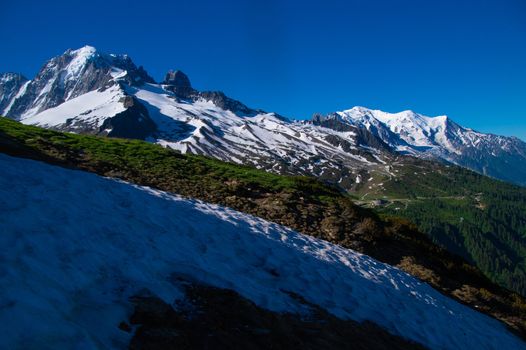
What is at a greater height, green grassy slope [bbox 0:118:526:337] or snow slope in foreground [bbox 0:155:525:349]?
green grassy slope [bbox 0:118:526:337]

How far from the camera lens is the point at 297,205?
23797 millimetres

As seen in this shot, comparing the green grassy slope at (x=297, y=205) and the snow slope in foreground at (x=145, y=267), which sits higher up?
the green grassy slope at (x=297, y=205)

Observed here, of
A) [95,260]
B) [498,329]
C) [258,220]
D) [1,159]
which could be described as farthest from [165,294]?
[498,329]

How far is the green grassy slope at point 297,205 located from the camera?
19.4 metres

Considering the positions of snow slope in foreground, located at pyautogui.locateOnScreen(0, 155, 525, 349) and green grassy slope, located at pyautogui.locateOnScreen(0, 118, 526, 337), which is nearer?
snow slope in foreground, located at pyautogui.locateOnScreen(0, 155, 525, 349)

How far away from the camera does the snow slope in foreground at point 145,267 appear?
7.71 metres

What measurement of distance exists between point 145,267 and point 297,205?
46.5ft

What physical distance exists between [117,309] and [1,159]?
11.7 metres

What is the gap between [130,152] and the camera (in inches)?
1100

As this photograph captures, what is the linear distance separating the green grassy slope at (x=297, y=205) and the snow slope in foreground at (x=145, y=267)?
206cm

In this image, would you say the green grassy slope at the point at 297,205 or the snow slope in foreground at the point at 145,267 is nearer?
the snow slope in foreground at the point at 145,267

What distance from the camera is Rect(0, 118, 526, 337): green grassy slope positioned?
63.7ft

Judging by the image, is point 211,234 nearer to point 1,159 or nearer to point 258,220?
point 258,220

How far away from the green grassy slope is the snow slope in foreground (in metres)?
2.06
